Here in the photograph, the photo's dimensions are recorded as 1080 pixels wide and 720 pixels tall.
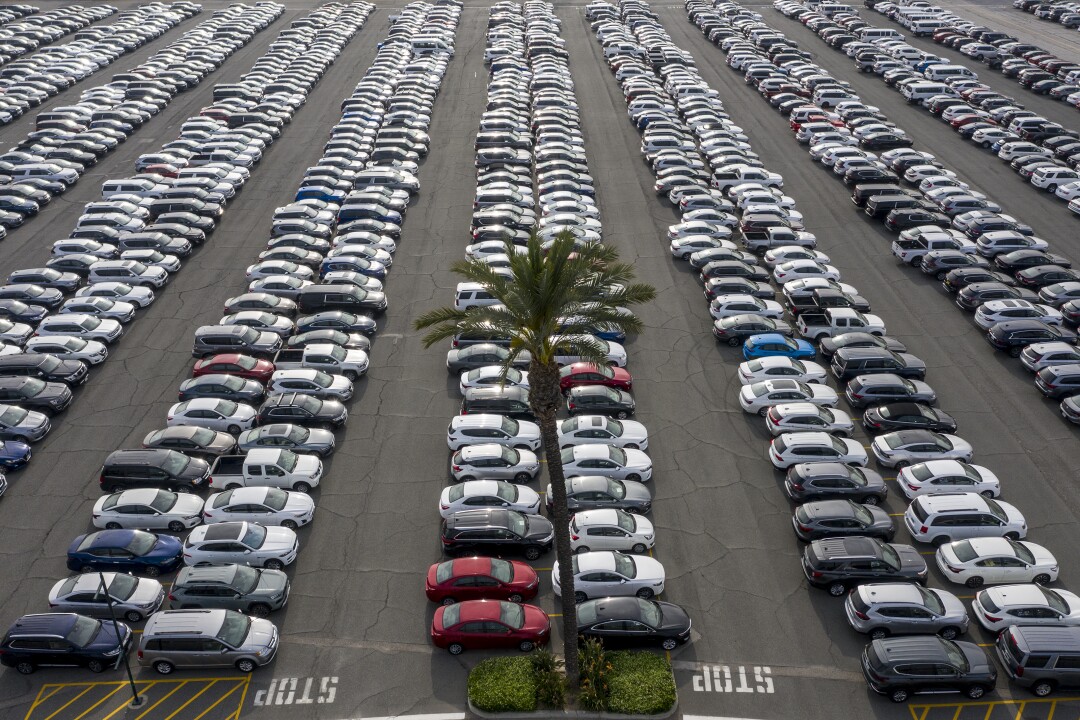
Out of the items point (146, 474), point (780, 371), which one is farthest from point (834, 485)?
point (146, 474)

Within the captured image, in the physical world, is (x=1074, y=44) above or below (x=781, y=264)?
above

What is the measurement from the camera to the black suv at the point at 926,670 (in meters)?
21.9

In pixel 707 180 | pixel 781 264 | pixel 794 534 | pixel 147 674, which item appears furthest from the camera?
pixel 707 180

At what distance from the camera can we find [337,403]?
33.1 m

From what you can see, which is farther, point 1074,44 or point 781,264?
point 1074,44

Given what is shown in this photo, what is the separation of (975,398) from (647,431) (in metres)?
14.2

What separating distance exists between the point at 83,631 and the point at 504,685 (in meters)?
12.0

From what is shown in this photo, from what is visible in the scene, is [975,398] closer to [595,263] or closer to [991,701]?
[991,701]

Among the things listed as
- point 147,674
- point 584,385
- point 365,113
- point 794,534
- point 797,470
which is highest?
point 365,113

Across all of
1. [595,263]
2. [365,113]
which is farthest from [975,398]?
[365,113]

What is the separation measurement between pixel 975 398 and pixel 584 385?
53.9 feet

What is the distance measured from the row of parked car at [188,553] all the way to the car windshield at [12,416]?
534 cm

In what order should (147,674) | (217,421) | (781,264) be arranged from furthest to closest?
(781,264) → (217,421) → (147,674)

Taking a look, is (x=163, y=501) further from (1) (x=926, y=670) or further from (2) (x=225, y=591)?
(1) (x=926, y=670)
